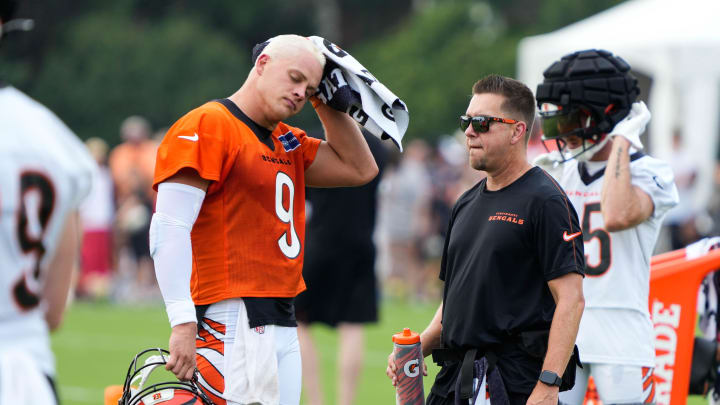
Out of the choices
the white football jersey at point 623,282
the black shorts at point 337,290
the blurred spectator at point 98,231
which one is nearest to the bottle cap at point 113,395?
the white football jersey at point 623,282

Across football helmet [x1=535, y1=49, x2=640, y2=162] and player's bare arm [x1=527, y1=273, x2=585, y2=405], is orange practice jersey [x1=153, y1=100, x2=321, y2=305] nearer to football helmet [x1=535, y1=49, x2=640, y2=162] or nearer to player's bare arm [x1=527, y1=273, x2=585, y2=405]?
player's bare arm [x1=527, y1=273, x2=585, y2=405]

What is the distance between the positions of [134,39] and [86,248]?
20.5 meters

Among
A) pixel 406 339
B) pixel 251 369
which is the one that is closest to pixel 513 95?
pixel 406 339

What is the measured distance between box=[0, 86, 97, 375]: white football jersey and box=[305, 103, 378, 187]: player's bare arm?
169 centimetres

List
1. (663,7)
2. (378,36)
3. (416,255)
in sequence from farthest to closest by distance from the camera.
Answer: (378,36) < (416,255) < (663,7)

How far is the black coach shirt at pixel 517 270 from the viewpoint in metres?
4.27

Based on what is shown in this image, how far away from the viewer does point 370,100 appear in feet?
14.8

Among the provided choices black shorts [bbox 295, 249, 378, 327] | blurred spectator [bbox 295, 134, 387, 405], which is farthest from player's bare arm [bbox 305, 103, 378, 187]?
black shorts [bbox 295, 249, 378, 327]

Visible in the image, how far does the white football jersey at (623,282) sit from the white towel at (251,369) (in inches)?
64.7

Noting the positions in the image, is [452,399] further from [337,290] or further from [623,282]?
[337,290]

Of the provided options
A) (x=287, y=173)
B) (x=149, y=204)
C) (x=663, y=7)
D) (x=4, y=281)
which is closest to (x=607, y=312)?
(x=287, y=173)

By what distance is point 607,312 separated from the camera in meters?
5.04

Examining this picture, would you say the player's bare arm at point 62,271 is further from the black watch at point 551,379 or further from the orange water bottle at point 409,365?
the black watch at point 551,379

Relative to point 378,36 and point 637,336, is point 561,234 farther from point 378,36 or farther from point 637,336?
point 378,36
